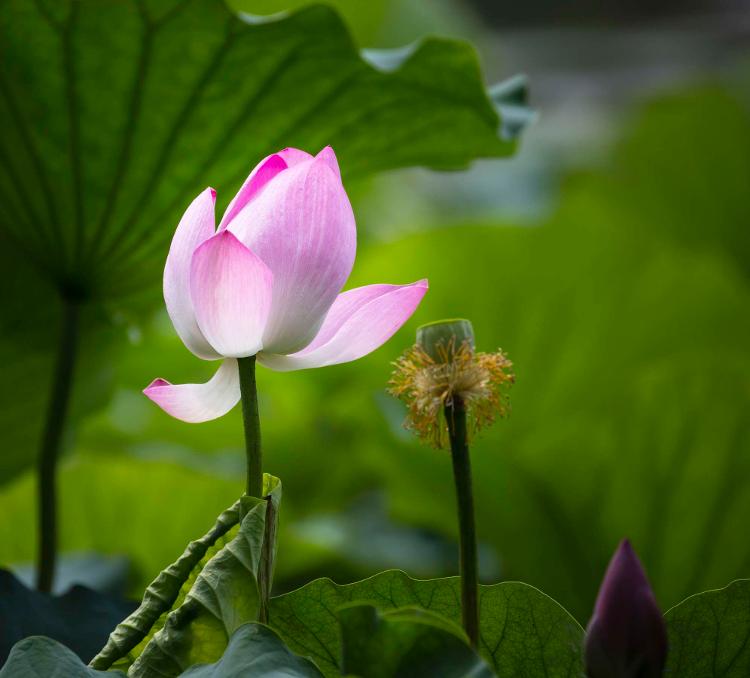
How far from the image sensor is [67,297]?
2.41 ft

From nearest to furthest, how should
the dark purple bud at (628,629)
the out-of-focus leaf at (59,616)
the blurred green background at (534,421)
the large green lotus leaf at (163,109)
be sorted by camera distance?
1. the dark purple bud at (628,629)
2. the out-of-focus leaf at (59,616)
3. the large green lotus leaf at (163,109)
4. the blurred green background at (534,421)

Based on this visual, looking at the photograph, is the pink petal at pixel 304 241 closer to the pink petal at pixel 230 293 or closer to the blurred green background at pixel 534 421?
the pink petal at pixel 230 293

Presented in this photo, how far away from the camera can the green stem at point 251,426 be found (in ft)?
1.13

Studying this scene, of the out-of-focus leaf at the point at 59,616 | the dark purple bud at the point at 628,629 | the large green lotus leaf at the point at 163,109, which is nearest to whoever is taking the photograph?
the dark purple bud at the point at 628,629

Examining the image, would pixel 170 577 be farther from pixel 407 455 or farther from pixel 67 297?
pixel 407 455

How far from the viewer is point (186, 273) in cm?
35

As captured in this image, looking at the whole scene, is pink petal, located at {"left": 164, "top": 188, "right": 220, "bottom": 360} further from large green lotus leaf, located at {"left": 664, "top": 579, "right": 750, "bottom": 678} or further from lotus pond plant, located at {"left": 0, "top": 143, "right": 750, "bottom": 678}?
large green lotus leaf, located at {"left": 664, "top": 579, "right": 750, "bottom": 678}

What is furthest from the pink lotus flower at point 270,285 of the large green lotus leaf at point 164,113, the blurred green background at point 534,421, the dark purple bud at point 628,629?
Answer: the blurred green background at point 534,421

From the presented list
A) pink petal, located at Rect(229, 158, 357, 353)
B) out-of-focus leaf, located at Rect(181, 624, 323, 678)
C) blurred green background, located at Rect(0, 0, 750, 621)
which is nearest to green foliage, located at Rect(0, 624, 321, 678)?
out-of-focus leaf, located at Rect(181, 624, 323, 678)

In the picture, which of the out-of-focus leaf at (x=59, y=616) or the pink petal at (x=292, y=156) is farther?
the out-of-focus leaf at (x=59, y=616)

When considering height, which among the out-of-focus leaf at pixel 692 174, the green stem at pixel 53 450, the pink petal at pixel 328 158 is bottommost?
the out-of-focus leaf at pixel 692 174

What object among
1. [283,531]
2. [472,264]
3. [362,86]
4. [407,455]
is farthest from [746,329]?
[362,86]

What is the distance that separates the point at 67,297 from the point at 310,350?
416 mm

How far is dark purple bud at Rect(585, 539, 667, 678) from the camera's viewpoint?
308mm
